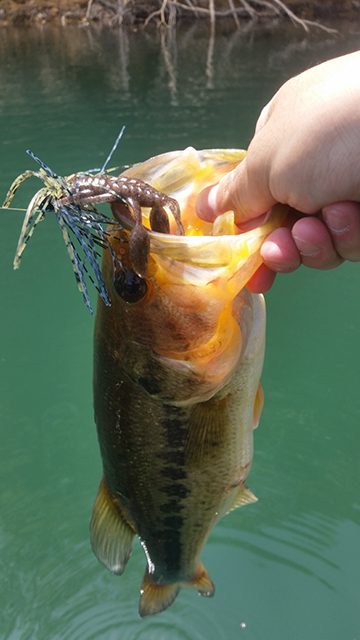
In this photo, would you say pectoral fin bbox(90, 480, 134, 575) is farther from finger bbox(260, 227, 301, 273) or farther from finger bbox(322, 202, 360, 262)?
finger bbox(322, 202, 360, 262)

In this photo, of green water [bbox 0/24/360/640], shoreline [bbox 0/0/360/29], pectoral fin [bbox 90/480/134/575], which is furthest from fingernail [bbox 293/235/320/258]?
shoreline [bbox 0/0/360/29]

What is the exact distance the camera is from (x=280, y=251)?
1.57 metres

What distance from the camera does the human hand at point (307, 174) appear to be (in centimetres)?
141

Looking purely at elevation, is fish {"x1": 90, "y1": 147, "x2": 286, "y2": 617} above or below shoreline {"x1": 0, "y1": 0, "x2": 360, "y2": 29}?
A: above

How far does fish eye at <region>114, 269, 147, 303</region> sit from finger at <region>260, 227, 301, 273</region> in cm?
27

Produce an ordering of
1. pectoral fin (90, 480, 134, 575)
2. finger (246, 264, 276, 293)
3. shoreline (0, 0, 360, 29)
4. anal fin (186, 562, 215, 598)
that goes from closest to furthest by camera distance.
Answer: finger (246, 264, 276, 293), pectoral fin (90, 480, 134, 575), anal fin (186, 562, 215, 598), shoreline (0, 0, 360, 29)

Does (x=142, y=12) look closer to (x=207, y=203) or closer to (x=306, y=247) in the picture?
(x=207, y=203)

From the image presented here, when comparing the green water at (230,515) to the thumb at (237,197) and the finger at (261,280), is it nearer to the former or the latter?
the finger at (261,280)

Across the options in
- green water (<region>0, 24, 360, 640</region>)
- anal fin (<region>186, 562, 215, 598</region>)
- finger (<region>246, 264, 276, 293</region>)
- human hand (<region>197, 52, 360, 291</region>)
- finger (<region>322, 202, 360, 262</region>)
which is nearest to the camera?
human hand (<region>197, 52, 360, 291</region>)

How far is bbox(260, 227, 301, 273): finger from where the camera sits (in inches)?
61.6

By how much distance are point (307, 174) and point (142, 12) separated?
961 inches

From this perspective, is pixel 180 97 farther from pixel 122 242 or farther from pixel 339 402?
pixel 122 242

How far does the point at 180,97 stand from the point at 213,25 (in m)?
10.2

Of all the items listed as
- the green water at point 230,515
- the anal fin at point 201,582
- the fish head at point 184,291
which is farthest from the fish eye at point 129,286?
the green water at point 230,515
